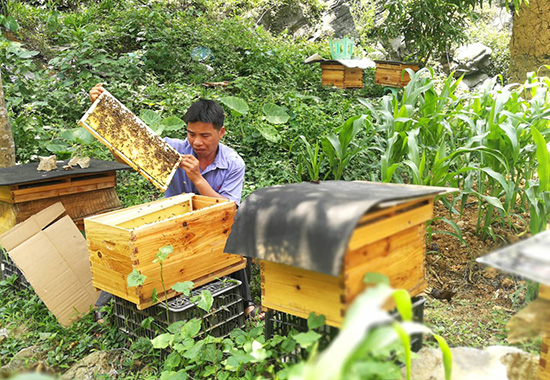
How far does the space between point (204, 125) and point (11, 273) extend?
1985 mm

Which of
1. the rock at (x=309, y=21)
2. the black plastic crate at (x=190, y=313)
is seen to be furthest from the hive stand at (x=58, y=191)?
the rock at (x=309, y=21)

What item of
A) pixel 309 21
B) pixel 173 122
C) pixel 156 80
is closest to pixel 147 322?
pixel 173 122

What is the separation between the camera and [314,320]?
5.44 feet

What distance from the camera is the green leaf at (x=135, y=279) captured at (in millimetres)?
2199

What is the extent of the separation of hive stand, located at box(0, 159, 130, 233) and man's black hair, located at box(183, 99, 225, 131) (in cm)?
73

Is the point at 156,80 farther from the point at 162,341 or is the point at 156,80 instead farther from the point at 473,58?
the point at 473,58

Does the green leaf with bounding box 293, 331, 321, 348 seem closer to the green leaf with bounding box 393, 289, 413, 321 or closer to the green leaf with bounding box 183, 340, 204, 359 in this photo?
the green leaf with bounding box 393, 289, 413, 321

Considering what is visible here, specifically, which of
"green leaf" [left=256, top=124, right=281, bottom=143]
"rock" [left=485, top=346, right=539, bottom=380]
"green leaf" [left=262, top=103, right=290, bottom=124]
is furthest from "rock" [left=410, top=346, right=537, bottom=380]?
"green leaf" [left=262, top=103, right=290, bottom=124]

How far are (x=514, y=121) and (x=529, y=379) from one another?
2049 millimetres

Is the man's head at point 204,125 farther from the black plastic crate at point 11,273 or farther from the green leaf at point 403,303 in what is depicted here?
the green leaf at point 403,303

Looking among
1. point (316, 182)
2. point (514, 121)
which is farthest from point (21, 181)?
point (514, 121)

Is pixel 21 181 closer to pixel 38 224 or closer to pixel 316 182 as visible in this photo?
pixel 38 224

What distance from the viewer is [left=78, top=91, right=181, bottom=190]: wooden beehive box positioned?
9.42ft

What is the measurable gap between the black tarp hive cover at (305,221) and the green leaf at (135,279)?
0.65 meters
